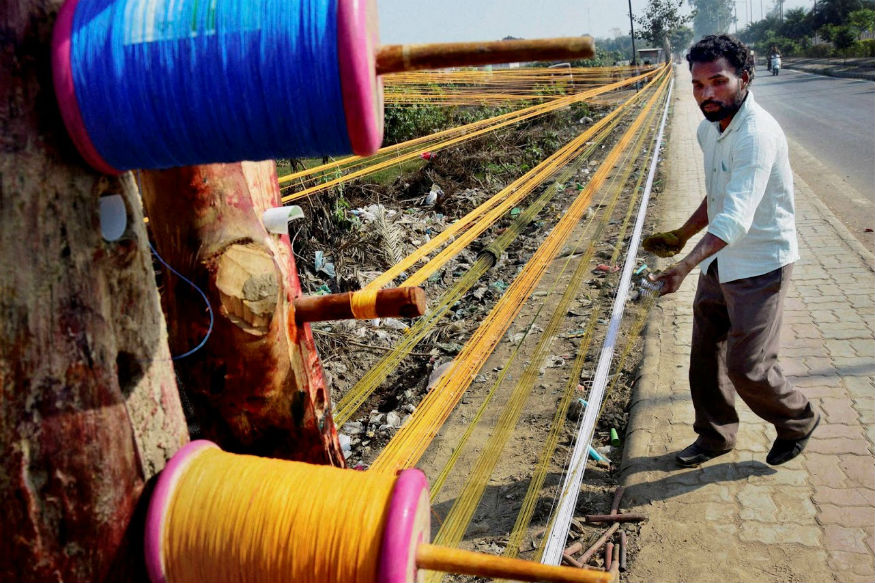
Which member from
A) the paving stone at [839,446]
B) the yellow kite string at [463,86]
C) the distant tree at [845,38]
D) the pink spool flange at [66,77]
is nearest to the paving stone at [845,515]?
the paving stone at [839,446]

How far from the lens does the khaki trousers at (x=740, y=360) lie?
104 inches

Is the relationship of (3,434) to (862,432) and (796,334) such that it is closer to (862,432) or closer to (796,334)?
(862,432)

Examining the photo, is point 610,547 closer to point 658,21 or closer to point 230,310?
point 230,310

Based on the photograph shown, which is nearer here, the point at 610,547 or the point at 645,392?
the point at 610,547

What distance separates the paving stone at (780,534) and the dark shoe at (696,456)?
0.42 meters

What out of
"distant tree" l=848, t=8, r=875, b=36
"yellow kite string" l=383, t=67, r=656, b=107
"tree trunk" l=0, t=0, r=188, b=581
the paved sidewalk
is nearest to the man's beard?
the paved sidewalk

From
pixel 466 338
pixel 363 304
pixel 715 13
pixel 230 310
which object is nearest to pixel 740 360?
pixel 363 304

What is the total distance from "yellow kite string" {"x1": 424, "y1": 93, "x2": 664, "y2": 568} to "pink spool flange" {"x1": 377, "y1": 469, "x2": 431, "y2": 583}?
59.2 inches

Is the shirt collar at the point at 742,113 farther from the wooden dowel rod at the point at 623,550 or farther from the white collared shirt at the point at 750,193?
the wooden dowel rod at the point at 623,550

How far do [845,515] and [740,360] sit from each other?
71cm

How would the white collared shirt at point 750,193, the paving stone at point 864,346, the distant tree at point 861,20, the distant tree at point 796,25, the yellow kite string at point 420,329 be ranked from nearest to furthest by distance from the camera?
1. the white collared shirt at point 750,193
2. the yellow kite string at point 420,329
3. the paving stone at point 864,346
4. the distant tree at point 861,20
5. the distant tree at point 796,25

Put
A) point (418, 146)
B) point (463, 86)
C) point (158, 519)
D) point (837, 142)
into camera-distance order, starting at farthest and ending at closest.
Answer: point (463, 86), point (837, 142), point (418, 146), point (158, 519)

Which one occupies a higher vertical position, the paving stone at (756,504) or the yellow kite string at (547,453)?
the yellow kite string at (547,453)

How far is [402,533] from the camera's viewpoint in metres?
1.00
